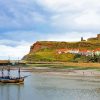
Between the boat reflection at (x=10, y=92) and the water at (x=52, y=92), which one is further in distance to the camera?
the boat reflection at (x=10, y=92)

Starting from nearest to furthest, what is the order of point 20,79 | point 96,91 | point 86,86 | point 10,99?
point 10,99
point 96,91
point 86,86
point 20,79

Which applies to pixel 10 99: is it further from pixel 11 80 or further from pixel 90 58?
pixel 90 58

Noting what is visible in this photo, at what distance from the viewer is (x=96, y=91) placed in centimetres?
6725

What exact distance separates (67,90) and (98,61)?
4435 inches

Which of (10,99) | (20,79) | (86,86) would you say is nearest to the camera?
(10,99)

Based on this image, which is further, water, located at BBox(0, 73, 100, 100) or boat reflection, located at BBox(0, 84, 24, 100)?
boat reflection, located at BBox(0, 84, 24, 100)

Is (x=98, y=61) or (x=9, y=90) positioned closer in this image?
(x=9, y=90)

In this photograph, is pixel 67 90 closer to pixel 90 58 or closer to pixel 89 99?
pixel 89 99

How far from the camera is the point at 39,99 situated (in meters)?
57.5

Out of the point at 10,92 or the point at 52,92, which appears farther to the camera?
the point at 10,92

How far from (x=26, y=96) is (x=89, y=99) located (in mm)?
10237

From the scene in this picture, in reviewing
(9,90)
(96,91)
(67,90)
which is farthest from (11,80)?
(96,91)

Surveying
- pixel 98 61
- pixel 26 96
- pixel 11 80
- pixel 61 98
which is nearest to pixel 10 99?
pixel 26 96

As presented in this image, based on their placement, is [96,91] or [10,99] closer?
[10,99]
